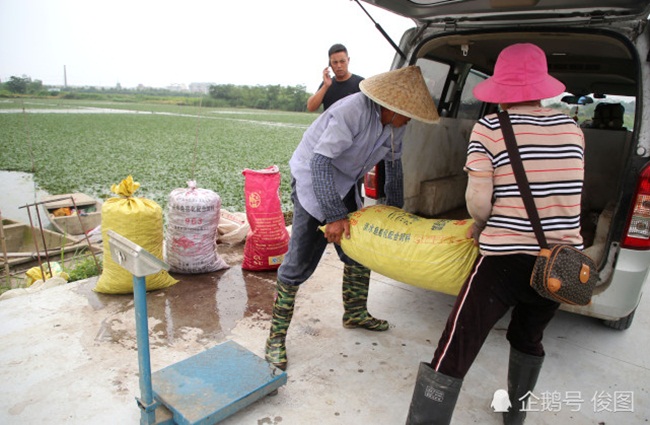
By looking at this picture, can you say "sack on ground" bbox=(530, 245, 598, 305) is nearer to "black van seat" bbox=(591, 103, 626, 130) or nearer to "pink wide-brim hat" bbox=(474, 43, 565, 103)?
"pink wide-brim hat" bbox=(474, 43, 565, 103)

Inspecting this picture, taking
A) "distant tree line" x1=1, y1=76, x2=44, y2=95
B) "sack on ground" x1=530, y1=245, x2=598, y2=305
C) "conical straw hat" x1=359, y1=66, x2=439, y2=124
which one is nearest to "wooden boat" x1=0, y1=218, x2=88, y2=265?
"distant tree line" x1=1, y1=76, x2=44, y2=95

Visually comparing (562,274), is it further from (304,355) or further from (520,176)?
(304,355)

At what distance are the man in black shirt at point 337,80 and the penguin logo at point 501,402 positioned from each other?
3058 mm

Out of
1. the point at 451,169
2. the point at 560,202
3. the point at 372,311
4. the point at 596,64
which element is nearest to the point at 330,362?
the point at 372,311

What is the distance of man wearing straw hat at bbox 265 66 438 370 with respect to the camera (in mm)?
2225

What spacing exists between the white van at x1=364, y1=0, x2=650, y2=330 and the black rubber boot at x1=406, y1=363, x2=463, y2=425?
122 centimetres

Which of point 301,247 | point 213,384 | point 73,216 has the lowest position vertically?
point 73,216

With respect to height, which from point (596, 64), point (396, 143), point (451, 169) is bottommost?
point (451, 169)

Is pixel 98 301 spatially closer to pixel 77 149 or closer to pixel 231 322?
pixel 231 322

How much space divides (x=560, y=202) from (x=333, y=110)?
3.82 ft

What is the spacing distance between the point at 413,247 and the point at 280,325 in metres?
1.01

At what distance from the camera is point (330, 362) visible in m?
2.72

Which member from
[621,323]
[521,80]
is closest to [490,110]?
[621,323]

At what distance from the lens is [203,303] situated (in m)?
3.40
